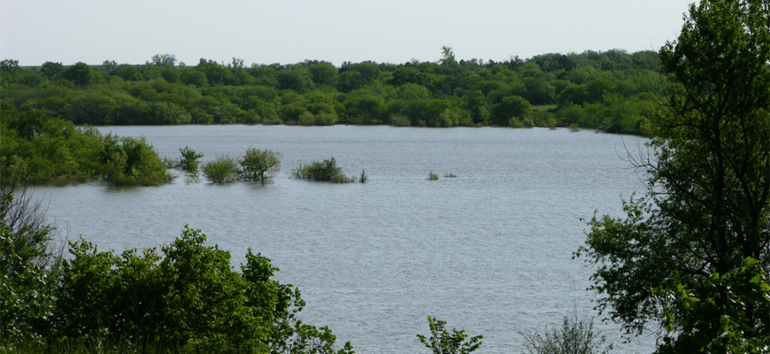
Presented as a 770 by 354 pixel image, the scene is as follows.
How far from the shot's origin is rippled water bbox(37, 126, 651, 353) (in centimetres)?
2031

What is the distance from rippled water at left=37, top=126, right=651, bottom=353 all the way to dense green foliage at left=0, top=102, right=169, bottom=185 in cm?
161

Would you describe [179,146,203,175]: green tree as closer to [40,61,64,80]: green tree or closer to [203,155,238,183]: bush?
[203,155,238,183]: bush

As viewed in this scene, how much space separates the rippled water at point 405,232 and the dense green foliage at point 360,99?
164ft

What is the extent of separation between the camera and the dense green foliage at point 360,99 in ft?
421

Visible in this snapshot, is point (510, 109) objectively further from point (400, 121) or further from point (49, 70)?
point (49, 70)

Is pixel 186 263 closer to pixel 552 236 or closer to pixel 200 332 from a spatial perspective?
pixel 200 332

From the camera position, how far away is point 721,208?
1344 centimetres

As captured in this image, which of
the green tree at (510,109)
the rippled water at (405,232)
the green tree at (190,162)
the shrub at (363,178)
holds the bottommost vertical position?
the rippled water at (405,232)

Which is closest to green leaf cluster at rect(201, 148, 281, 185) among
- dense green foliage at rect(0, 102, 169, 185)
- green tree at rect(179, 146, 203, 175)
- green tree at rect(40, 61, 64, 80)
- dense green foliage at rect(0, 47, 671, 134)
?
green tree at rect(179, 146, 203, 175)

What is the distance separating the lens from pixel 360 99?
472ft

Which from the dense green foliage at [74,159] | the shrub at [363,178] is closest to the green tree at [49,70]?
the dense green foliage at [74,159]

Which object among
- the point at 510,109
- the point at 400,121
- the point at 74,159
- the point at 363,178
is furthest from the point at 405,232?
the point at 400,121

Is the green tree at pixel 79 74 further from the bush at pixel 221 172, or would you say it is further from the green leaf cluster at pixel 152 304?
the green leaf cluster at pixel 152 304

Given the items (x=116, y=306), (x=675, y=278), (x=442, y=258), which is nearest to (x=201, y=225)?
(x=442, y=258)
